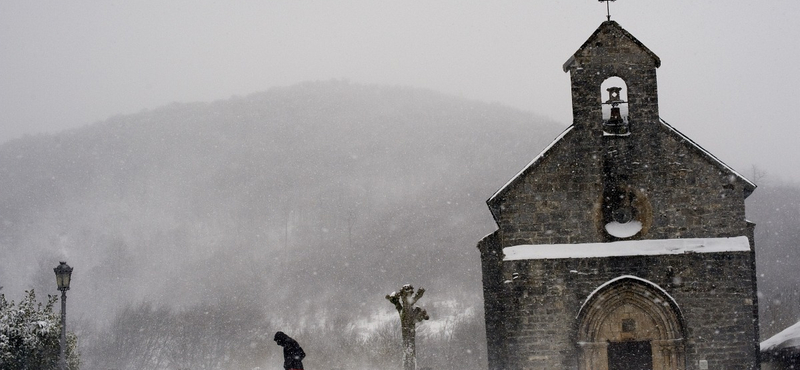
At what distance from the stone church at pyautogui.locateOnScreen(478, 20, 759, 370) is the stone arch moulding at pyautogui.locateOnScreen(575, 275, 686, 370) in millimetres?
23

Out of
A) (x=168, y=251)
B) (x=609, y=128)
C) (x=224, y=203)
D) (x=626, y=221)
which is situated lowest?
(x=626, y=221)

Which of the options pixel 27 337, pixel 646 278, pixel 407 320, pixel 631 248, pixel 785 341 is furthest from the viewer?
pixel 785 341

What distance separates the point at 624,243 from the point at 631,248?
0.19 meters

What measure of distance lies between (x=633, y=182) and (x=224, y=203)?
330 ft

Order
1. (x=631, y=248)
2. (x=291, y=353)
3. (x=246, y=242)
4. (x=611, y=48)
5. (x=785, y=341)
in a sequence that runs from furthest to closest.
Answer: (x=246, y=242), (x=785, y=341), (x=611, y=48), (x=631, y=248), (x=291, y=353)

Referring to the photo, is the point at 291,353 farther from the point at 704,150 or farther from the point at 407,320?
the point at 704,150

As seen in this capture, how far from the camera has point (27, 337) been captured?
18.2 meters

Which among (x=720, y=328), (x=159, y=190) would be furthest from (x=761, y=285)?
(x=159, y=190)

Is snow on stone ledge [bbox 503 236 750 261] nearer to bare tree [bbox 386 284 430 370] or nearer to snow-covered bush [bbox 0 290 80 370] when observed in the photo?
bare tree [bbox 386 284 430 370]

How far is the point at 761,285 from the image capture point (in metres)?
63.4

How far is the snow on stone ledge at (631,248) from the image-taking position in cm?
1634

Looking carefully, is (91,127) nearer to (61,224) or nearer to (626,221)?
(61,224)

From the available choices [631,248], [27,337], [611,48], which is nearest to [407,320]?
[631,248]

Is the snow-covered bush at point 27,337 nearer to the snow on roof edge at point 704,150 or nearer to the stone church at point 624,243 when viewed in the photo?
the stone church at point 624,243
